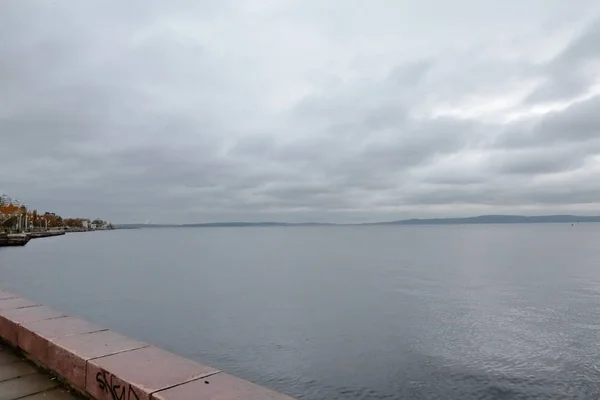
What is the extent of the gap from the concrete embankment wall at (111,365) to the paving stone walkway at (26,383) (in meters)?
0.10

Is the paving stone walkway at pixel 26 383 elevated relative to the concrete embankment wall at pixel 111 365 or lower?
lower

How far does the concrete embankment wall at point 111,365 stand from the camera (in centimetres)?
400

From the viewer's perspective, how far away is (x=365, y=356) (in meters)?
19.4

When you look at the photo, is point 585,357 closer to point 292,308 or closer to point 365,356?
point 365,356

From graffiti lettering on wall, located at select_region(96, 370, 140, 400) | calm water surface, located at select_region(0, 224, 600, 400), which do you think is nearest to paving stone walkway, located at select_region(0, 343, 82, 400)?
graffiti lettering on wall, located at select_region(96, 370, 140, 400)

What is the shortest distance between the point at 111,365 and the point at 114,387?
0.32 meters

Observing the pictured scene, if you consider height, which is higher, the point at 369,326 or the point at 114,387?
the point at 114,387

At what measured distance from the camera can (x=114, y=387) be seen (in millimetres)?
4211

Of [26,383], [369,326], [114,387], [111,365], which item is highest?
[111,365]

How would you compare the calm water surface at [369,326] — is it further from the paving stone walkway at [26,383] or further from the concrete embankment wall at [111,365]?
the paving stone walkway at [26,383]

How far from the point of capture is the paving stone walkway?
181 inches

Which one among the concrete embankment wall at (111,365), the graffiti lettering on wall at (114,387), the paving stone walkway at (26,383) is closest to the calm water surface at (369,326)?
the concrete embankment wall at (111,365)

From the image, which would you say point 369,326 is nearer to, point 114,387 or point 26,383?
point 26,383

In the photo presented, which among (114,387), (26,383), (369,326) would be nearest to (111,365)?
(114,387)
